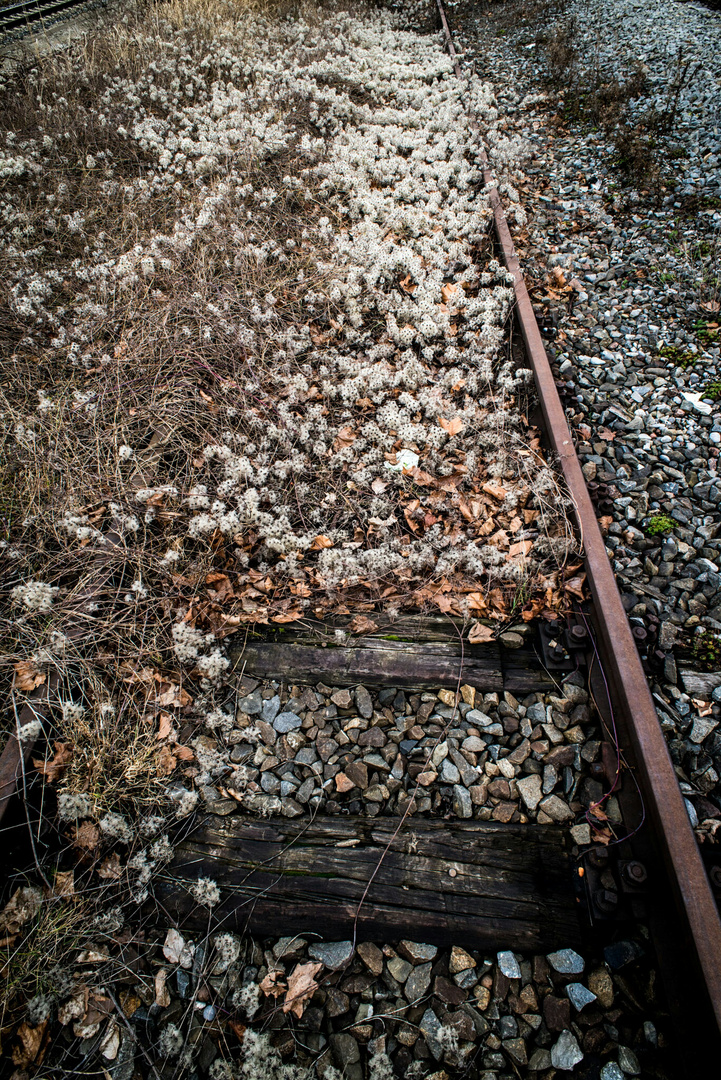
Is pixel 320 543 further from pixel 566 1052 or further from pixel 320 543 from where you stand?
pixel 566 1052

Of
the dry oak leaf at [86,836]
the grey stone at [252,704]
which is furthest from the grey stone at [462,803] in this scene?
the dry oak leaf at [86,836]

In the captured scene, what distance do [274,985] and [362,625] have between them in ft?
5.10

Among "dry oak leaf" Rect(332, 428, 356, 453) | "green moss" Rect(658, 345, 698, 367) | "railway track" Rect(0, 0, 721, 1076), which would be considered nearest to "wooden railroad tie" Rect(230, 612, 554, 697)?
"railway track" Rect(0, 0, 721, 1076)

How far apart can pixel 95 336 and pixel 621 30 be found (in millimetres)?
10872

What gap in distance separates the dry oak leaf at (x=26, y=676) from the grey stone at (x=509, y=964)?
241 cm

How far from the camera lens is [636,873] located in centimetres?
203

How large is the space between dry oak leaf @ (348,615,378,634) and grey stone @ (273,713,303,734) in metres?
0.54

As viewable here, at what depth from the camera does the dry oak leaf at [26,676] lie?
8.43 ft

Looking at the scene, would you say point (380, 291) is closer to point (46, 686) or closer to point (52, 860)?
point (46, 686)

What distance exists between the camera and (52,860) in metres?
2.25

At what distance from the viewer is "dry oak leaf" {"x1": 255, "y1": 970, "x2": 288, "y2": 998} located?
1978 millimetres

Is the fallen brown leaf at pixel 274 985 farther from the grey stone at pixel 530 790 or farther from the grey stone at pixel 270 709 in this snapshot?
the grey stone at pixel 530 790

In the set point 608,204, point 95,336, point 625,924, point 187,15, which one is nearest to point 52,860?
point 625,924

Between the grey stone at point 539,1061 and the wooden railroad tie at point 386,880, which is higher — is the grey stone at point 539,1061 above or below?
below
